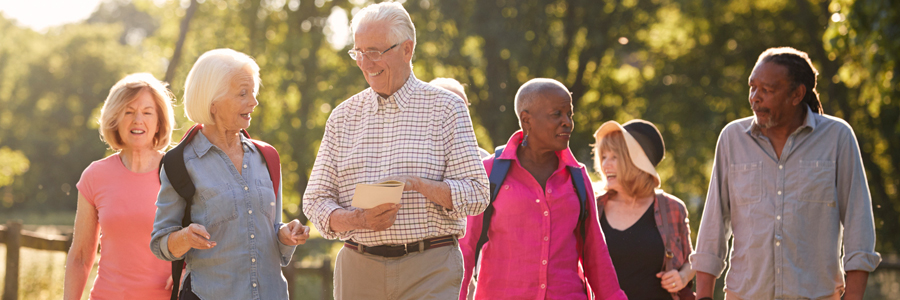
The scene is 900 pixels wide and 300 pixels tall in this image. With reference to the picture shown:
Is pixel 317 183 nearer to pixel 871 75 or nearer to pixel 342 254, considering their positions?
pixel 342 254

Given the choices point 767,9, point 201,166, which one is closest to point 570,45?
point 767,9

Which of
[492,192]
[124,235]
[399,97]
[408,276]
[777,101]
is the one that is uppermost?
[777,101]

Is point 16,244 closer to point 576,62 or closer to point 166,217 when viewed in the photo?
point 166,217

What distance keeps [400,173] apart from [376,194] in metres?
0.36

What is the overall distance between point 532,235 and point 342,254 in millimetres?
1049

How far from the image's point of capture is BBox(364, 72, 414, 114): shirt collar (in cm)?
324

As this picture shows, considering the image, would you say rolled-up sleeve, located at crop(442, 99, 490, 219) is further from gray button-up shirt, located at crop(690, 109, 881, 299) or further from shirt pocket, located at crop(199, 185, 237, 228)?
gray button-up shirt, located at crop(690, 109, 881, 299)

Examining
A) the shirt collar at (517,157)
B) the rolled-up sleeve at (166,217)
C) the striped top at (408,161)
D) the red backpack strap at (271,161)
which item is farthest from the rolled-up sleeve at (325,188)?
the shirt collar at (517,157)

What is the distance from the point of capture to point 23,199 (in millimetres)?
44375

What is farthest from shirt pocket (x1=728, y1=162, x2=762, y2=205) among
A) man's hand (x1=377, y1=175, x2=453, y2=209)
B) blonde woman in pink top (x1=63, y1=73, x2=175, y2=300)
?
blonde woman in pink top (x1=63, y1=73, x2=175, y2=300)

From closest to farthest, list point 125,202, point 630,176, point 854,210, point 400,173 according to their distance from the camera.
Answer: point 400,173 → point 854,210 → point 125,202 → point 630,176

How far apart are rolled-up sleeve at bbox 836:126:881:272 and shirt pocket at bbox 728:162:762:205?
0.37m

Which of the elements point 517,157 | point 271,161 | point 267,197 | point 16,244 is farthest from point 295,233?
point 16,244

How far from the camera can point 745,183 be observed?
416 centimetres
